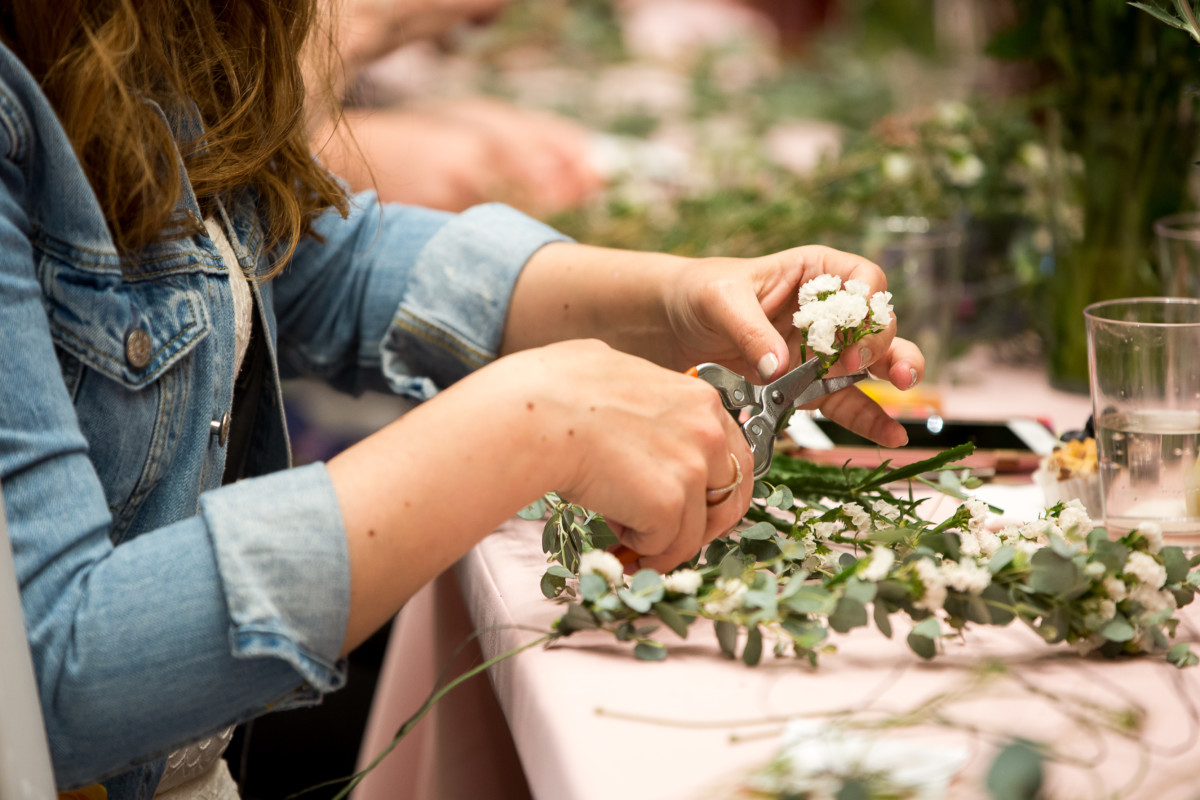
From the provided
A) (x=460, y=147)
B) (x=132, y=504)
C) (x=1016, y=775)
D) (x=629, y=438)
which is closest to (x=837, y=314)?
(x=629, y=438)

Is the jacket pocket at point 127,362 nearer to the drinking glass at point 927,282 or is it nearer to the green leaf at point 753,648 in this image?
the green leaf at point 753,648

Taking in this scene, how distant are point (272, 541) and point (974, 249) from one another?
119 cm

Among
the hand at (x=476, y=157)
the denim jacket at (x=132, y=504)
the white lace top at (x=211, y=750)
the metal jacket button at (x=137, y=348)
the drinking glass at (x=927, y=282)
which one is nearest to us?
the denim jacket at (x=132, y=504)

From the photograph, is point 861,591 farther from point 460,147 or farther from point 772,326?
point 460,147

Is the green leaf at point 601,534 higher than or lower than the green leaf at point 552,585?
higher

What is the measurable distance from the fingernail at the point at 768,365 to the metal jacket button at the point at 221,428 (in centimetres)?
35

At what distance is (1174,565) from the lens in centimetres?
51

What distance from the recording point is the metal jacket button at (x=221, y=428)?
640 mm

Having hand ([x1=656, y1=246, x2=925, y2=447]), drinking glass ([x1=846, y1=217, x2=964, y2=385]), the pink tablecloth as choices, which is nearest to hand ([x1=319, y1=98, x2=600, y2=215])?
drinking glass ([x1=846, y1=217, x2=964, y2=385])

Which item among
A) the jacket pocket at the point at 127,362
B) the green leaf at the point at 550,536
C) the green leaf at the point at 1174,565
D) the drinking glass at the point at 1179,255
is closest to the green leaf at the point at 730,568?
the green leaf at the point at 550,536

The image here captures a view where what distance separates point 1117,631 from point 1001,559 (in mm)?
61

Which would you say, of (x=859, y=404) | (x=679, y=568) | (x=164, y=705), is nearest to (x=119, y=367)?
(x=164, y=705)

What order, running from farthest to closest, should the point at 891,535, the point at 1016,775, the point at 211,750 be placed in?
1. the point at 211,750
2. the point at 891,535
3. the point at 1016,775

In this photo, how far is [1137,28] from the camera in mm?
990
